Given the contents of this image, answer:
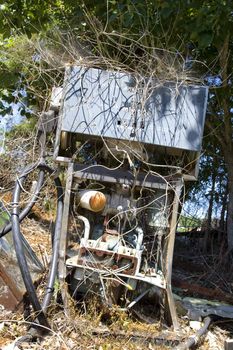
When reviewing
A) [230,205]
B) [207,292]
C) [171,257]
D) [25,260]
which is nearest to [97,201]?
[171,257]

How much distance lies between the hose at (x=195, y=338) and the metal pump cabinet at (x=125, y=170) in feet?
0.72

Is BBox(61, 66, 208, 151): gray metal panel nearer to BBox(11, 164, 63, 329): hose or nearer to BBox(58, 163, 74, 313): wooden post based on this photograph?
BBox(58, 163, 74, 313): wooden post

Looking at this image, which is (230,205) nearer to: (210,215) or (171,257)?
(210,215)

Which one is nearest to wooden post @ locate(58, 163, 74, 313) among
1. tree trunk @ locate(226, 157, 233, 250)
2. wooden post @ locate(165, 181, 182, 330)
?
wooden post @ locate(165, 181, 182, 330)

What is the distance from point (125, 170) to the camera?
393 cm

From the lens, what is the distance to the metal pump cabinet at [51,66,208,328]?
3688 mm

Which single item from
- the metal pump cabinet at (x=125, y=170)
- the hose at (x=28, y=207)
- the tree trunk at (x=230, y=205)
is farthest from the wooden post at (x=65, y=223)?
the tree trunk at (x=230, y=205)

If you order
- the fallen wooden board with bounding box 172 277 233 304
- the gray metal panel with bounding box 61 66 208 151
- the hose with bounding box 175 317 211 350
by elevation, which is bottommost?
the hose with bounding box 175 317 211 350

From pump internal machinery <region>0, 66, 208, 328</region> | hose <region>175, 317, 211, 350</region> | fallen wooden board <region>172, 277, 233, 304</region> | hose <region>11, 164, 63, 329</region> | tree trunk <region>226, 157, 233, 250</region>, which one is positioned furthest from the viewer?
tree trunk <region>226, 157, 233, 250</region>

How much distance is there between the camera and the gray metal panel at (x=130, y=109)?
3.75 m

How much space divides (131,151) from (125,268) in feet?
3.21

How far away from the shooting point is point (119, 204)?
3.89 m

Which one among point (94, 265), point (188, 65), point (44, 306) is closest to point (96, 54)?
point (188, 65)

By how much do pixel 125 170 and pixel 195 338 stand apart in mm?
1482
